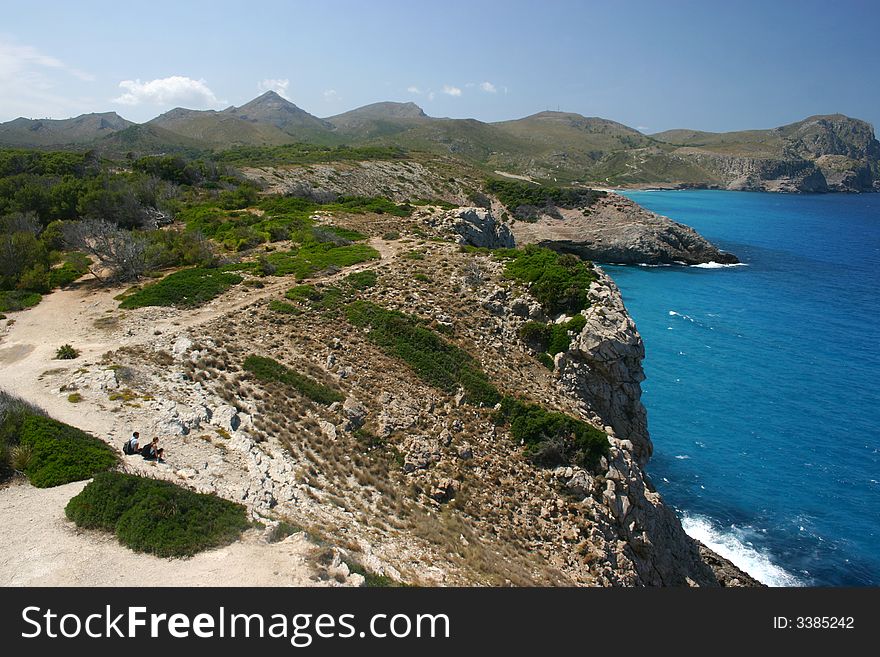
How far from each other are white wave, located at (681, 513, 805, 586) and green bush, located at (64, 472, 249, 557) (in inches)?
1096

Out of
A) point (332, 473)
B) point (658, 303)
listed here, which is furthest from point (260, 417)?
point (658, 303)

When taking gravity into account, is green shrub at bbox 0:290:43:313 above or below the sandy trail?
above

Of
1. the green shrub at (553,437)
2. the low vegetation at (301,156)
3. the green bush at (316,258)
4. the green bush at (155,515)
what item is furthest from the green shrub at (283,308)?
the low vegetation at (301,156)

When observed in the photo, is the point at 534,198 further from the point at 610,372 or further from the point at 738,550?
the point at 738,550

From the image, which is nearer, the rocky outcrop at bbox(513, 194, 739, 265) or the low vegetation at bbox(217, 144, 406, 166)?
the rocky outcrop at bbox(513, 194, 739, 265)

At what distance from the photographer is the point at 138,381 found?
62.2 feet

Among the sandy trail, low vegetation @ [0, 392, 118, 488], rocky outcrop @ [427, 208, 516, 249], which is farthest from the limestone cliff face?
low vegetation @ [0, 392, 118, 488]

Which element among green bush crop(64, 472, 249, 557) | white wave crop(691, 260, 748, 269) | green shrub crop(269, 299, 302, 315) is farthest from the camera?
white wave crop(691, 260, 748, 269)

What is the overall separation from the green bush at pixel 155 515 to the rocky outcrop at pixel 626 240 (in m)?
79.9

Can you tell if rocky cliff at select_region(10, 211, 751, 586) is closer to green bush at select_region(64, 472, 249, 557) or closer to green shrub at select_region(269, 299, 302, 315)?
green shrub at select_region(269, 299, 302, 315)

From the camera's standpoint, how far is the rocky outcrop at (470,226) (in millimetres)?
49719

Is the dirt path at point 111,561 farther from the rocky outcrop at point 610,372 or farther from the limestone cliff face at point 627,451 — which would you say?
the rocky outcrop at point 610,372

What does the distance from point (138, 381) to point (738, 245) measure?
11859cm

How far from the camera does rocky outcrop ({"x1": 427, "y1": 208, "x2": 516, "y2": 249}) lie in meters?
49.7
